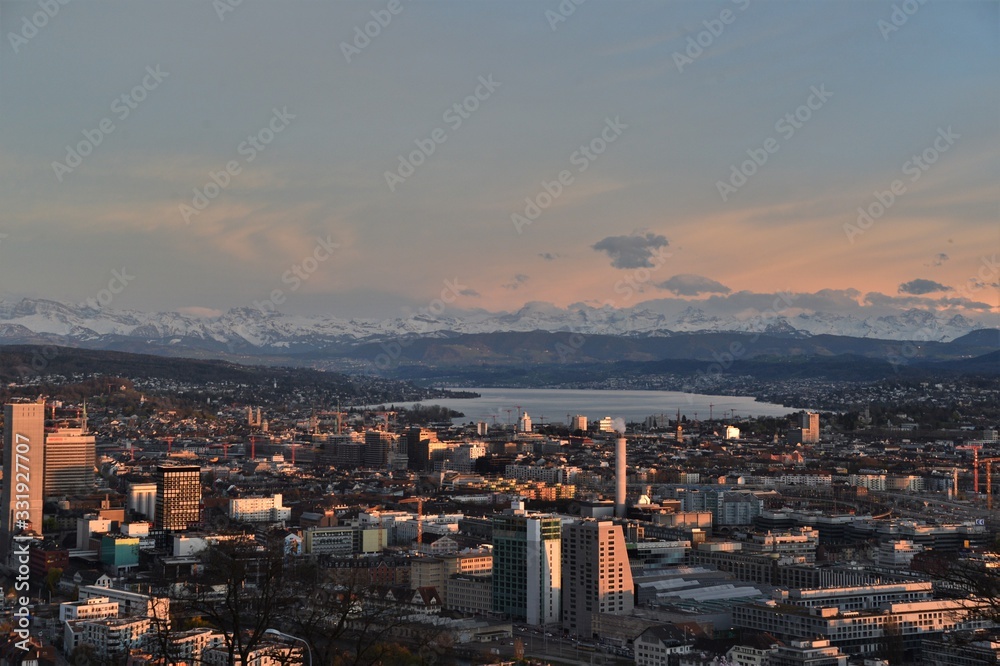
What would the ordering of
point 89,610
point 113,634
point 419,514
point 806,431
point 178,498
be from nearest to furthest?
point 113,634 < point 89,610 < point 178,498 < point 419,514 < point 806,431

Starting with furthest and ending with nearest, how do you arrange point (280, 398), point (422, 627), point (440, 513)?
point (280, 398)
point (440, 513)
point (422, 627)

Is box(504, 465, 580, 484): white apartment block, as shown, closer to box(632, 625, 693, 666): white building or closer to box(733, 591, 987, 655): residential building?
box(733, 591, 987, 655): residential building

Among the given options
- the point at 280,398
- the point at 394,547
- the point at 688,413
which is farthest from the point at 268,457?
the point at 688,413

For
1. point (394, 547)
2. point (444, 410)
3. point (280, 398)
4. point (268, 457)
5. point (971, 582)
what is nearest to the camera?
point (971, 582)

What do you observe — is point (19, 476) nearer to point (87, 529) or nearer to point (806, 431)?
point (87, 529)

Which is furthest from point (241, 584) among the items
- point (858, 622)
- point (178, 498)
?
point (178, 498)

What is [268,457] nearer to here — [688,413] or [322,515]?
[322,515]
